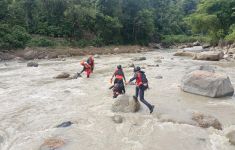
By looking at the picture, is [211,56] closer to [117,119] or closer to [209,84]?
[209,84]

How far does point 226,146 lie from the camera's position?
8867mm

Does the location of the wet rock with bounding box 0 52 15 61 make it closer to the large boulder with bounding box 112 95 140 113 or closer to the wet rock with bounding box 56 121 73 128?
the large boulder with bounding box 112 95 140 113

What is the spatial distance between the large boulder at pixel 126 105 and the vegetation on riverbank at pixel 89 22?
1243 inches

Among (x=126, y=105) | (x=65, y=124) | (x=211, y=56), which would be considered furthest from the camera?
(x=211, y=56)

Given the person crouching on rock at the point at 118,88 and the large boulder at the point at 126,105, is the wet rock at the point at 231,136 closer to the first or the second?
the large boulder at the point at 126,105

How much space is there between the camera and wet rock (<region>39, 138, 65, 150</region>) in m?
8.86

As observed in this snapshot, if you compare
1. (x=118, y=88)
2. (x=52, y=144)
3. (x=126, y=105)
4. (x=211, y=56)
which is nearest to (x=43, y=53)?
(x=211, y=56)

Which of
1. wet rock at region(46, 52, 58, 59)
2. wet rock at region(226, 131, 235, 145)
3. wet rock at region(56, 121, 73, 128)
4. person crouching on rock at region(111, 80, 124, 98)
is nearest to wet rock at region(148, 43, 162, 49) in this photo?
wet rock at region(46, 52, 58, 59)

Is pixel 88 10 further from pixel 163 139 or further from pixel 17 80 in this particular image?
pixel 163 139

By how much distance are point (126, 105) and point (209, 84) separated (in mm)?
4732

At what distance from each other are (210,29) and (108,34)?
18.6 metres

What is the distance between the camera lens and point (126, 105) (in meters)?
12.3

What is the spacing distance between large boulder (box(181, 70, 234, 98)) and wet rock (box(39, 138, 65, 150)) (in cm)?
805

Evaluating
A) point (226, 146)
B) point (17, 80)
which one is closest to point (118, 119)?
point (226, 146)
